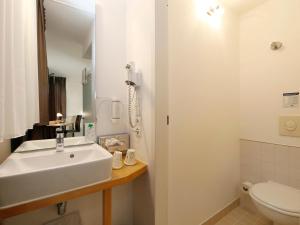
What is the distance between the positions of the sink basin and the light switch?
164 centimetres

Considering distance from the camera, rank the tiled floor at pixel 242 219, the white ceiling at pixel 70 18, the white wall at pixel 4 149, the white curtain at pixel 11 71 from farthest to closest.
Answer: the tiled floor at pixel 242 219 → the white ceiling at pixel 70 18 → the white wall at pixel 4 149 → the white curtain at pixel 11 71

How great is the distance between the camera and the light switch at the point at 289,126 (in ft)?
4.97

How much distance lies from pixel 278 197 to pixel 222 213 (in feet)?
2.02

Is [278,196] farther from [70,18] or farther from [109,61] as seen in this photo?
[70,18]

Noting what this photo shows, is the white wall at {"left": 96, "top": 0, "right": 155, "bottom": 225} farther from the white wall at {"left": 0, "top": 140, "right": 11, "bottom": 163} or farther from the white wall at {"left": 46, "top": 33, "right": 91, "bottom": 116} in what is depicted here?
the white wall at {"left": 0, "top": 140, "right": 11, "bottom": 163}

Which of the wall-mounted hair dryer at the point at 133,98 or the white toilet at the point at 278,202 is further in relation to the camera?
the wall-mounted hair dryer at the point at 133,98

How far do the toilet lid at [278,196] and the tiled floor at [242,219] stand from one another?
1.48 ft

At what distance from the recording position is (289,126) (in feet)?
5.13

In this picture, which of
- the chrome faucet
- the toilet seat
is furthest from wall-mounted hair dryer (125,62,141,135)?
the toilet seat

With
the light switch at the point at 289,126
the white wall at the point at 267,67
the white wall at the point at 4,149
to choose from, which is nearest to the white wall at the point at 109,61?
the white wall at the point at 4,149

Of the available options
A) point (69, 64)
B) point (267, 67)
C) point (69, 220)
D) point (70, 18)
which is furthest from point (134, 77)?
point (267, 67)

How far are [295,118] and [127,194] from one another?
1.64m

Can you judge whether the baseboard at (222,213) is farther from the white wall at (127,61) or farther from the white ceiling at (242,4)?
the white ceiling at (242,4)

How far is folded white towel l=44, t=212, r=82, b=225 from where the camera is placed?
44.0 inches
